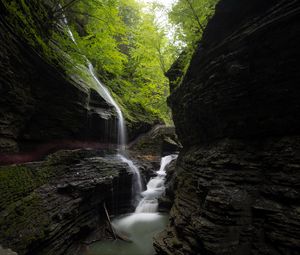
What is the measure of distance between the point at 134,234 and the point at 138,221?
138cm

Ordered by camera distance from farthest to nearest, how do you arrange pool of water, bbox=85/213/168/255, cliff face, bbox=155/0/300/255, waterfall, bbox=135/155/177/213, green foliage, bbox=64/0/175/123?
waterfall, bbox=135/155/177/213 < green foliage, bbox=64/0/175/123 < pool of water, bbox=85/213/168/255 < cliff face, bbox=155/0/300/255

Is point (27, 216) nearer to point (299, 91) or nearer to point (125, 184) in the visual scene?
point (125, 184)

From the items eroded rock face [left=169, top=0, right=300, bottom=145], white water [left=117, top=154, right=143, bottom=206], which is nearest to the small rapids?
white water [left=117, top=154, right=143, bottom=206]

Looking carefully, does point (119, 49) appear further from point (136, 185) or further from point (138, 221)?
point (138, 221)

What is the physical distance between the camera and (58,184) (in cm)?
711

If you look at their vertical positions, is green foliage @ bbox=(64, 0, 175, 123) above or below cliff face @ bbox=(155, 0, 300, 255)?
above

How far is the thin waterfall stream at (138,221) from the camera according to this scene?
7.05m

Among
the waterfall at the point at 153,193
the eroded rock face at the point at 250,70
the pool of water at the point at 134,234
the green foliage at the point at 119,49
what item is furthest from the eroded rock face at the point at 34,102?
the eroded rock face at the point at 250,70

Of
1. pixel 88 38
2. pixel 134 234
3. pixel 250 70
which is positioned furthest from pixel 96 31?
pixel 134 234

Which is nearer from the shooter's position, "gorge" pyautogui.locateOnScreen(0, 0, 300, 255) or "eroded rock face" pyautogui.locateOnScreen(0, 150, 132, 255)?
"gorge" pyautogui.locateOnScreen(0, 0, 300, 255)

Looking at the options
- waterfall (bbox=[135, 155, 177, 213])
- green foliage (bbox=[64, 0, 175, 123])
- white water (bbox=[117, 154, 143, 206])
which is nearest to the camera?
green foliage (bbox=[64, 0, 175, 123])

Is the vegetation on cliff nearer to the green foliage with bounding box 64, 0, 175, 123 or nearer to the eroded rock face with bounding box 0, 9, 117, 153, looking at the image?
the green foliage with bounding box 64, 0, 175, 123

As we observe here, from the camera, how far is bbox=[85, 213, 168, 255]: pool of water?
693cm

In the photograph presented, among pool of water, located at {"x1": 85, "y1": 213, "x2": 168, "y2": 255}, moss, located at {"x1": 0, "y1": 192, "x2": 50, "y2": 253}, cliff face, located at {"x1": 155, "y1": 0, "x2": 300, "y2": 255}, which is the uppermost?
cliff face, located at {"x1": 155, "y1": 0, "x2": 300, "y2": 255}
